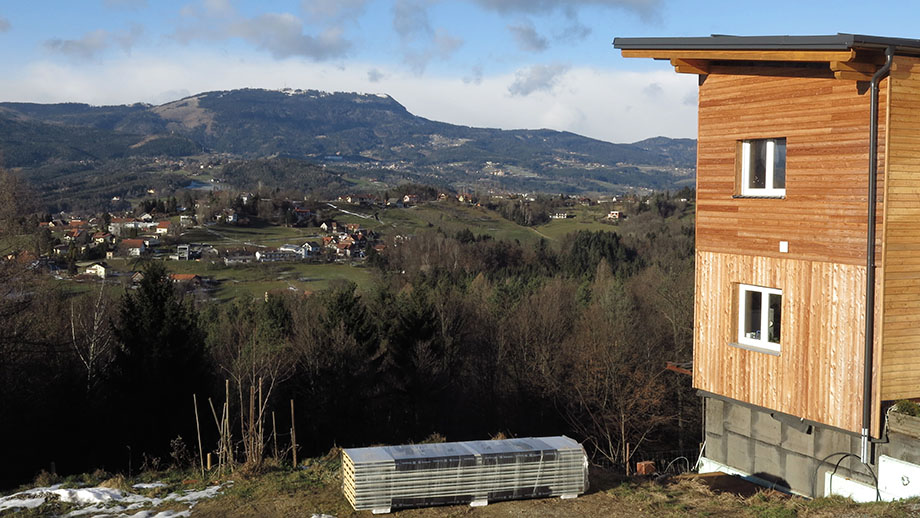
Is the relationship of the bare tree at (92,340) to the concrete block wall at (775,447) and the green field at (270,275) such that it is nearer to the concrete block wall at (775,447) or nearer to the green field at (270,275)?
the concrete block wall at (775,447)

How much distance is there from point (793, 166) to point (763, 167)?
2.37 ft

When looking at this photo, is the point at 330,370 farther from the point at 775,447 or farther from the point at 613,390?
the point at 775,447

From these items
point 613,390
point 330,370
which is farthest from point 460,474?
point 613,390

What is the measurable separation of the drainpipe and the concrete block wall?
0.52 meters

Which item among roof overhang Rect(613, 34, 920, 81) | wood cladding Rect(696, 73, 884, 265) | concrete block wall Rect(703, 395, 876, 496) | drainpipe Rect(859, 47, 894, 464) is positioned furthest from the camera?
concrete block wall Rect(703, 395, 876, 496)

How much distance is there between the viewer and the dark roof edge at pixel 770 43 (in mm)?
9682

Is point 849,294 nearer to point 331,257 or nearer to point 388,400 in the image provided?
point 388,400

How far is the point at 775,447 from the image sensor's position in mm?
11898

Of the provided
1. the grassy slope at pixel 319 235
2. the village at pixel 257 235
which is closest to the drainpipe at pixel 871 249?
the grassy slope at pixel 319 235

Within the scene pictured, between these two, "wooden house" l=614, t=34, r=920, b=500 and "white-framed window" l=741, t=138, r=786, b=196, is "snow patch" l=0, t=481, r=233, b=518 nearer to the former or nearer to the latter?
"wooden house" l=614, t=34, r=920, b=500

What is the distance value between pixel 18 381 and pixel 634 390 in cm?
2159

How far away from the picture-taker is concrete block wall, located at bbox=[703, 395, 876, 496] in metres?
10.9

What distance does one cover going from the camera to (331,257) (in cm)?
8244

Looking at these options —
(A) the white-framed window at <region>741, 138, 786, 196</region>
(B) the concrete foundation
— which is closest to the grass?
(B) the concrete foundation
